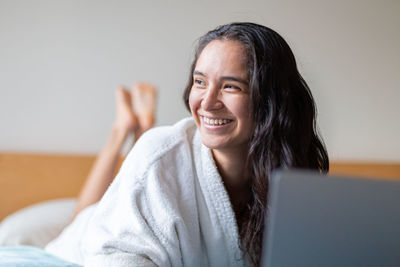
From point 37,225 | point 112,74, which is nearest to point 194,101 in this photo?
point 37,225

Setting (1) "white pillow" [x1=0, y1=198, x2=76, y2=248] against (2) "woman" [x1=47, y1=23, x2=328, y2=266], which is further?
(1) "white pillow" [x1=0, y1=198, x2=76, y2=248]

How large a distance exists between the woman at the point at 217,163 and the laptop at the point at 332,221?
1.13ft

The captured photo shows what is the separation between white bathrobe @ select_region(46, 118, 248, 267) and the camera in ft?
2.91

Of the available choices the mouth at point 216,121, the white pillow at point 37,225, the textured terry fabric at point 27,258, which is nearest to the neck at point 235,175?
the mouth at point 216,121

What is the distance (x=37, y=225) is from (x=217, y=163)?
763 millimetres

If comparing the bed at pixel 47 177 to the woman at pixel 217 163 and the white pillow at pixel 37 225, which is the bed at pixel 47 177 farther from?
the woman at pixel 217 163

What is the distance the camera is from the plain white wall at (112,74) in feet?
5.75

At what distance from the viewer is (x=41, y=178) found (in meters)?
1.78

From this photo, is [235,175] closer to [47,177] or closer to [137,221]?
[137,221]

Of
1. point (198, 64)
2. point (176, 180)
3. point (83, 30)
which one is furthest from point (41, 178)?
point (198, 64)

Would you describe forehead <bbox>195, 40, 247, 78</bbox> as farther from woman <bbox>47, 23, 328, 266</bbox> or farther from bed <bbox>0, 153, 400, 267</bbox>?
bed <bbox>0, 153, 400, 267</bbox>

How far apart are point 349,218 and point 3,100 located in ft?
5.26

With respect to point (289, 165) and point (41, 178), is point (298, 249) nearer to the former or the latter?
point (289, 165)

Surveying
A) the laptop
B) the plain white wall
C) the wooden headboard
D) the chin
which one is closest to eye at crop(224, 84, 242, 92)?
the chin
